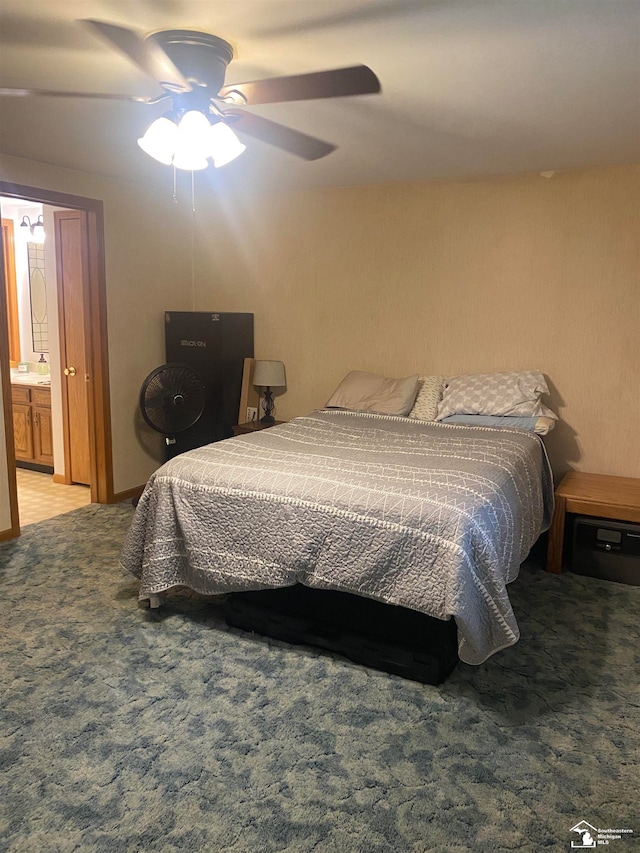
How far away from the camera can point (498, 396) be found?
3.98 m

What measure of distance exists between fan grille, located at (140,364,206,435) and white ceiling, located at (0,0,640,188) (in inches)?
52.8

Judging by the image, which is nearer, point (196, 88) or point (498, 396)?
point (196, 88)

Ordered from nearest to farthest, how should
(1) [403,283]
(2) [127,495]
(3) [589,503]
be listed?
(3) [589,503] < (1) [403,283] < (2) [127,495]

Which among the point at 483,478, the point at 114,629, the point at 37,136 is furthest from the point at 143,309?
the point at 483,478

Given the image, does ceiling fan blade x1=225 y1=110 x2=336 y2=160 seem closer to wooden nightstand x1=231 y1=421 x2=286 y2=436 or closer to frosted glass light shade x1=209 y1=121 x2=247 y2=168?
frosted glass light shade x1=209 y1=121 x2=247 y2=168

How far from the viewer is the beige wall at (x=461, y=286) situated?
153 inches

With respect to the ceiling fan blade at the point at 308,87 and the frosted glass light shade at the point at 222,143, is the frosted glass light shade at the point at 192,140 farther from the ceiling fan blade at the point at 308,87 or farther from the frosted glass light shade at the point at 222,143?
the ceiling fan blade at the point at 308,87

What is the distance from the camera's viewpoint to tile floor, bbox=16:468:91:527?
4.50 m

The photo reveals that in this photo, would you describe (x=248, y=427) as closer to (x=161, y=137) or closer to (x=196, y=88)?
(x=161, y=137)

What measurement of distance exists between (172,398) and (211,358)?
585 millimetres

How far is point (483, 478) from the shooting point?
8.98 feet

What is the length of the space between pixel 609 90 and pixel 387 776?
2585 millimetres

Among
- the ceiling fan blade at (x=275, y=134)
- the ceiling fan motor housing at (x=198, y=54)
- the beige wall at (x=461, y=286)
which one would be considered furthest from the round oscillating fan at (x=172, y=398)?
the ceiling fan motor housing at (x=198, y=54)
